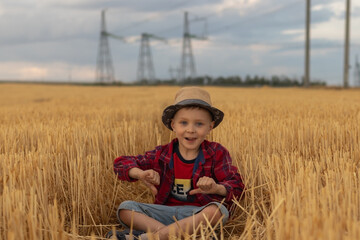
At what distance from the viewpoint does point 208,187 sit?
6.97ft

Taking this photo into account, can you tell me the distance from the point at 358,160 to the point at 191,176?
120cm

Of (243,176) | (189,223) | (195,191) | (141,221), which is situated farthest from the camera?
(243,176)

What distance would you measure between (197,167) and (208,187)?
345 millimetres

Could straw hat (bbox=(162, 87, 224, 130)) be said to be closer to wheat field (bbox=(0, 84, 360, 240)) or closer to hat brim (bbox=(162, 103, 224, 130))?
hat brim (bbox=(162, 103, 224, 130))

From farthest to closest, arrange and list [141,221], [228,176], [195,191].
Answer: [228,176]
[195,191]
[141,221]

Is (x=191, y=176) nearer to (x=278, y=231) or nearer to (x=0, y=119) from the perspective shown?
(x=278, y=231)

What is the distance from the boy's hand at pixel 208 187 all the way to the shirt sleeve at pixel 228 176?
0.05m

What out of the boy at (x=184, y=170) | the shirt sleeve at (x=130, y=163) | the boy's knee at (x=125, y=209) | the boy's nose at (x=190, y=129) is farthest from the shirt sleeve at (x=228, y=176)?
the boy's knee at (x=125, y=209)

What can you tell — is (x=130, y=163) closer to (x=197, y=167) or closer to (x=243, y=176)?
(x=197, y=167)

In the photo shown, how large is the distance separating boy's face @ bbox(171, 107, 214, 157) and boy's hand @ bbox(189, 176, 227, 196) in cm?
29

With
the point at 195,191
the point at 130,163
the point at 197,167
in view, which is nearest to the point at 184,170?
the point at 197,167

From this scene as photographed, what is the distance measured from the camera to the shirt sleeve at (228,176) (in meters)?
2.28

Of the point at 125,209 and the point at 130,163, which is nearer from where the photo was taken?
the point at 125,209

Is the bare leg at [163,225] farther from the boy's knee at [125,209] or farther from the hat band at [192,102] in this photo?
the hat band at [192,102]
